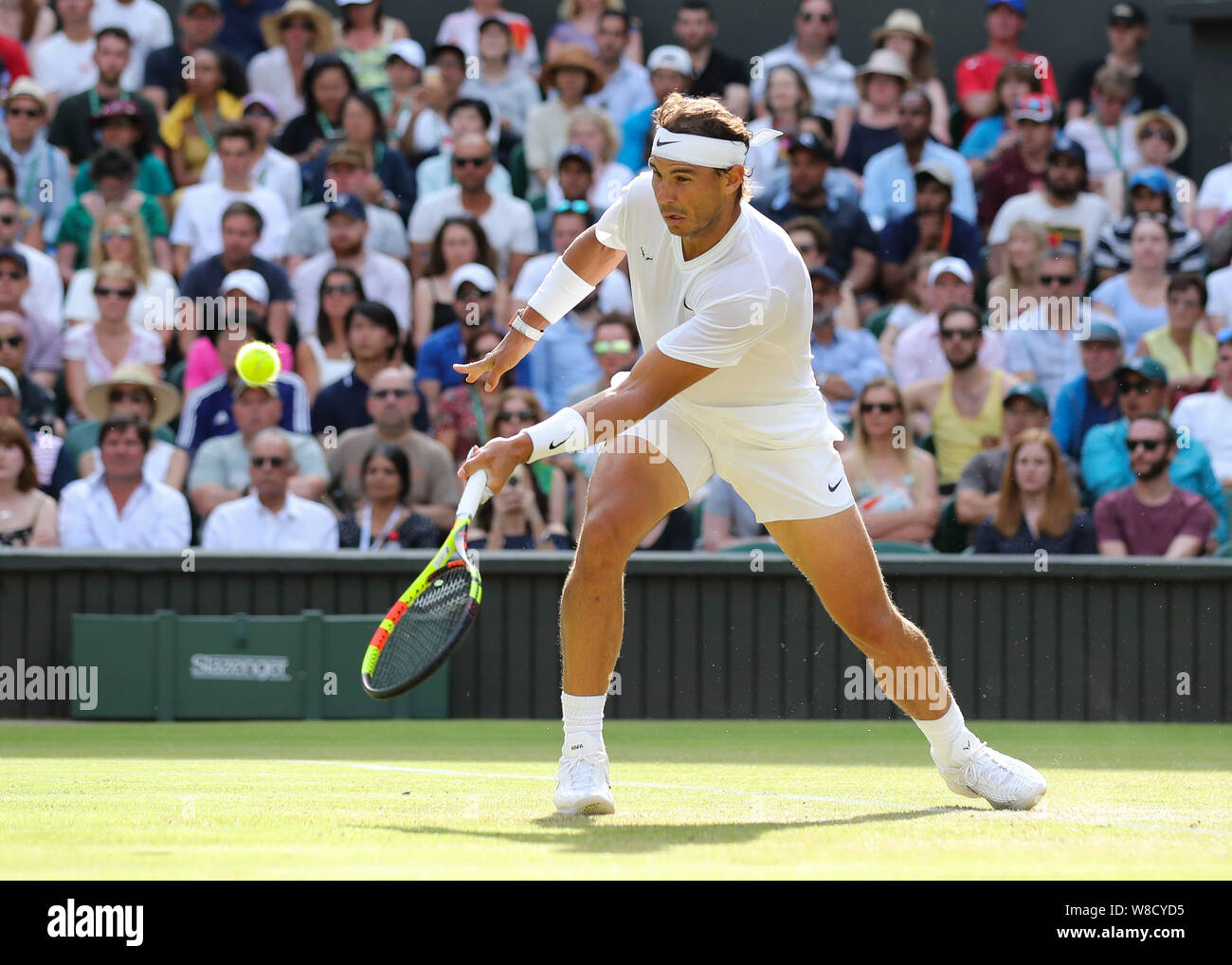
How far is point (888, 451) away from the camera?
10.3 metres

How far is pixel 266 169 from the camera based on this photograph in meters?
13.0

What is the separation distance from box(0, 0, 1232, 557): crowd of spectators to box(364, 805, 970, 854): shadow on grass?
17.2ft

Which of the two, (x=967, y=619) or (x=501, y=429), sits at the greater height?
(x=501, y=429)

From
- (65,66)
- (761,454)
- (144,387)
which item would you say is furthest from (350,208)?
(761,454)

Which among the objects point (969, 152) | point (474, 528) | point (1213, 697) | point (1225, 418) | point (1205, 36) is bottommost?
point (1213, 697)

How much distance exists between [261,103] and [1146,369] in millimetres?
6443

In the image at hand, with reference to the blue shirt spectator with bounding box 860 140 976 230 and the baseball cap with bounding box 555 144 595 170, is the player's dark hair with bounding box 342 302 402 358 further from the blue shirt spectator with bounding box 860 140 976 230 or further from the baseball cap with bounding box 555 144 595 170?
the blue shirt spectator with bounding box 860 140 976 230

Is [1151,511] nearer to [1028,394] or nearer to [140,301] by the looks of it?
[1028,394]

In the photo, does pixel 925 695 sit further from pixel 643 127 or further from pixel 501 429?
pixel 643 127

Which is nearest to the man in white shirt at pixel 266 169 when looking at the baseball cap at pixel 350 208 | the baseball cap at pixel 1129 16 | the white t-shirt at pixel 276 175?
the white t-shirt at pixel 276 175

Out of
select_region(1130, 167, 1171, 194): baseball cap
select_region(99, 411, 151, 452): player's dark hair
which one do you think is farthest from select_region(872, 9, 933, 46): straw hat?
select_region(99, 411, 151, 452): player's dark hair
